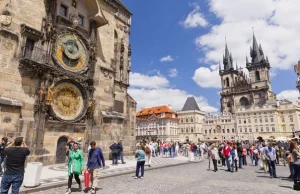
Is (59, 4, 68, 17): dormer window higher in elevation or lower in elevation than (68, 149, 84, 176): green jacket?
higher

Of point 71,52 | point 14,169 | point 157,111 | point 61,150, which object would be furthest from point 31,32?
point 157,111

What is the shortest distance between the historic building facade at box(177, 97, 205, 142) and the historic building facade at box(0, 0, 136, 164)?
68.6m

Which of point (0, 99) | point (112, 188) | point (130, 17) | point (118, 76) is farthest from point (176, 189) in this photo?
point (130, 17)

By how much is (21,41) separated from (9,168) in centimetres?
1022

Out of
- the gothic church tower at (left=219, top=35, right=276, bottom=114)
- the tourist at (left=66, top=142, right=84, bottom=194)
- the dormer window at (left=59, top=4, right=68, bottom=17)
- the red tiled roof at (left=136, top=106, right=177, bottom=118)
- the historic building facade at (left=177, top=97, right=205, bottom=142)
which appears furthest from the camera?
the gothic church tower at (left=219, top=35, right=276, bottom=114)

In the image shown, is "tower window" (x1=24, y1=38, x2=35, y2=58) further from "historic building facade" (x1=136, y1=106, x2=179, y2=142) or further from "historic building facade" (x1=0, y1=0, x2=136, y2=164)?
"historic building facade" (x1=136, y1=106, x2=179, y2=142)

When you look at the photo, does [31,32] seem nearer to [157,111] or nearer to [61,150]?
[61,150]

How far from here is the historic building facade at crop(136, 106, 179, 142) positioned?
75.2 meters

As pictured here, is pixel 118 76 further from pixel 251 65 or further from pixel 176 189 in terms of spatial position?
pixel 251 65

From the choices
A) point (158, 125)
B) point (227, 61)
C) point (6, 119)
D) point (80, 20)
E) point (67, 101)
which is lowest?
point (6, 119)

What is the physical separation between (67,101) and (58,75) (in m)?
1.97

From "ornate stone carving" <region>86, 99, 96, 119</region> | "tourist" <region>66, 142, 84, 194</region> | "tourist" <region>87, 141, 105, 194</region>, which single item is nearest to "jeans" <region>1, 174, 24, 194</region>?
"tourist" <region>66, 142, 84, 194</region>

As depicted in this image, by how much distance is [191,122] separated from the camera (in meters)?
86.7

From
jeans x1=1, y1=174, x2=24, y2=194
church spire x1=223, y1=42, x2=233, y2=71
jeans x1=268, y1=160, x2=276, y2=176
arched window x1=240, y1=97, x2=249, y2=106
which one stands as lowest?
jeans x1=268, y1=160, x2=276, y2=176
